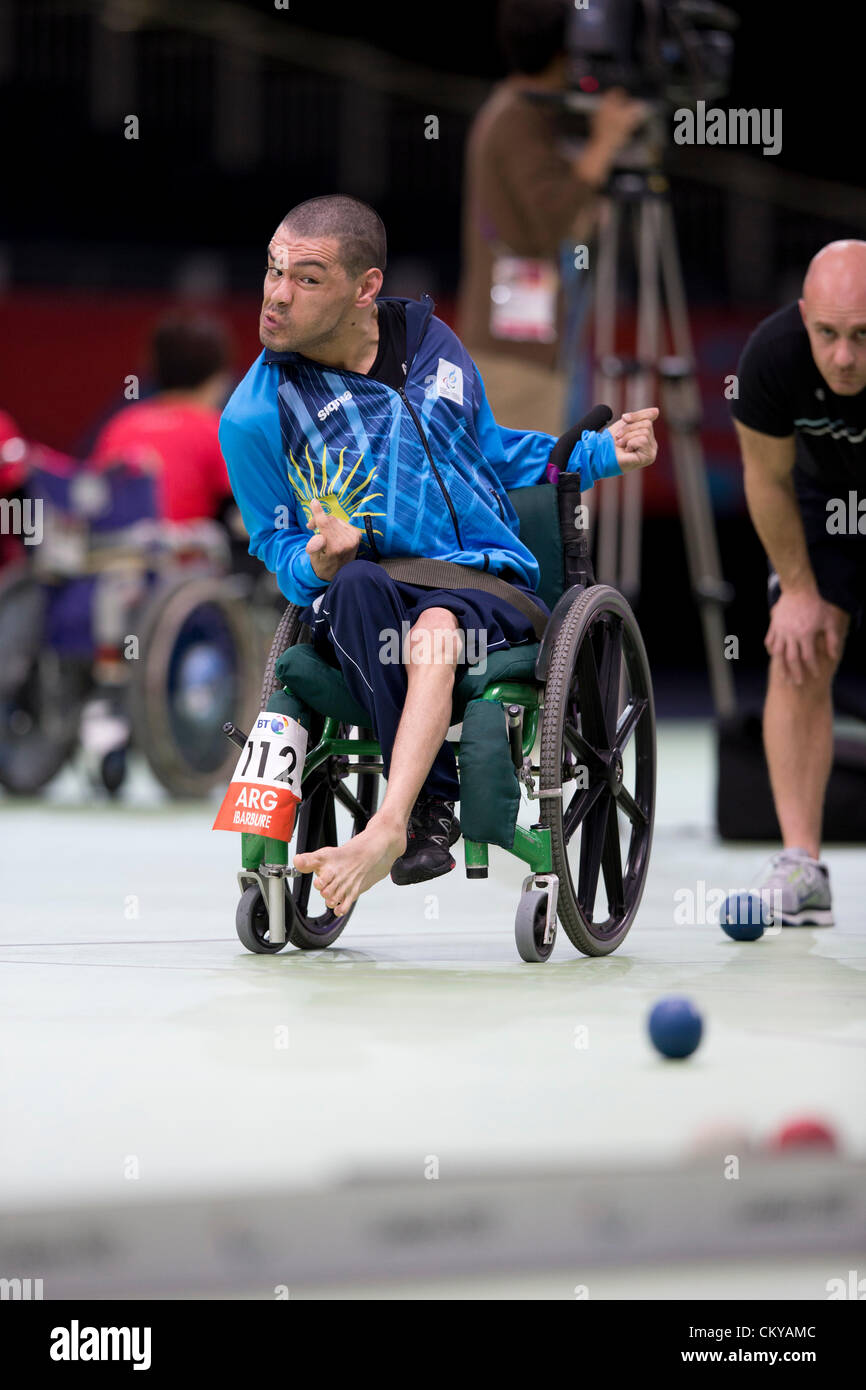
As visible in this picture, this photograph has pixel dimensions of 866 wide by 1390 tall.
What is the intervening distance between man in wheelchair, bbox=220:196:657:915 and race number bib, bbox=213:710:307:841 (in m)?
0.12

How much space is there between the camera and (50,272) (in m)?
9.45

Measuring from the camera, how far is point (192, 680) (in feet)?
17.6

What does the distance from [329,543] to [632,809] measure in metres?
0.66

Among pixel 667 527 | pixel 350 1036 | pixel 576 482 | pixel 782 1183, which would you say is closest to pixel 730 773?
pixel 576 482

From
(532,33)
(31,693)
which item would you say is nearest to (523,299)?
(532,33)

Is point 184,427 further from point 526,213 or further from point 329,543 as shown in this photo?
point 329,543

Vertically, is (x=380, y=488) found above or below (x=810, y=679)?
above

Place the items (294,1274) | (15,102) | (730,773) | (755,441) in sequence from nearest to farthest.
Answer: (294,1274) < (755,441) < (730,773) < (15,102)

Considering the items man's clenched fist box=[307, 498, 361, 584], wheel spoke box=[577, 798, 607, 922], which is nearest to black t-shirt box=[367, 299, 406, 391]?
man's clenched fist box=[307, 498, 361, 584]

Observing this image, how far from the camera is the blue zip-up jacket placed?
2807 millimetres

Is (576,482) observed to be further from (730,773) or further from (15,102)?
(15,102)

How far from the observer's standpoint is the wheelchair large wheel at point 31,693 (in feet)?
18.0

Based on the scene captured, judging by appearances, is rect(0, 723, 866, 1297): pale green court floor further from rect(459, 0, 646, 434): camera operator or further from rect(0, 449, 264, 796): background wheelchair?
rect(0, 449, 264, 796): background wheelchair

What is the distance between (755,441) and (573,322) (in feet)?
6.11
